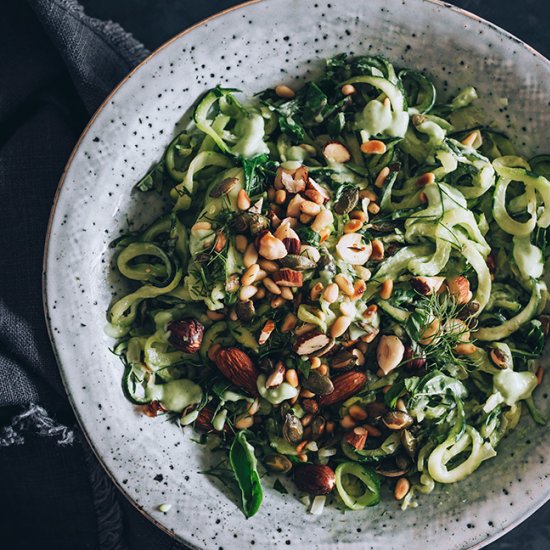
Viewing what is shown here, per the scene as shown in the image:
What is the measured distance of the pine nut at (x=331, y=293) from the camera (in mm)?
2322

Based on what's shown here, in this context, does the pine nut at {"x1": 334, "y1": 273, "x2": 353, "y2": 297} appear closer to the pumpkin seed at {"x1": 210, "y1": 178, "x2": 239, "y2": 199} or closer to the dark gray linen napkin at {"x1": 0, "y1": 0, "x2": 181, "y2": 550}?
the pumpkin seed at {"x1": 210, "y1": 178, "x2": 239, "y2": 199}

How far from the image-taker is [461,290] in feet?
8.01

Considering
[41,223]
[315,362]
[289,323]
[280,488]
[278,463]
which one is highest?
[41,223]

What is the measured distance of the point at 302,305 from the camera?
240 centimetres

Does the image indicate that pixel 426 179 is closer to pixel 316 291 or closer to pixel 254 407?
pixel 316 291

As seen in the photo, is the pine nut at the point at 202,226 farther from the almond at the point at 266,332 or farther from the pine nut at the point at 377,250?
the pine nut at the point at 377,250

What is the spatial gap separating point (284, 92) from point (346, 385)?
39.7 inches

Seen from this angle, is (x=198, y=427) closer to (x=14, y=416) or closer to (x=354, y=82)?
(x=14, y=416)

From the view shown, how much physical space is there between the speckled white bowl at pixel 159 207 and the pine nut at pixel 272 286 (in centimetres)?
50

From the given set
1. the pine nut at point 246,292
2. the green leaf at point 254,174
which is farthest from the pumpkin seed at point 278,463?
the green leaf at point 254,174

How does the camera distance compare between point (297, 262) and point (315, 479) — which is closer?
point (297, 262)

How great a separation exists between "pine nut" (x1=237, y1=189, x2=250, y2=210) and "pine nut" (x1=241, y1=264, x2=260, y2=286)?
0.19 m

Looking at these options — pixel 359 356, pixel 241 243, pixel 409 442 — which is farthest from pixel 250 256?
pixel 409 442

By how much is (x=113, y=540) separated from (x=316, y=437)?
1.02 m
